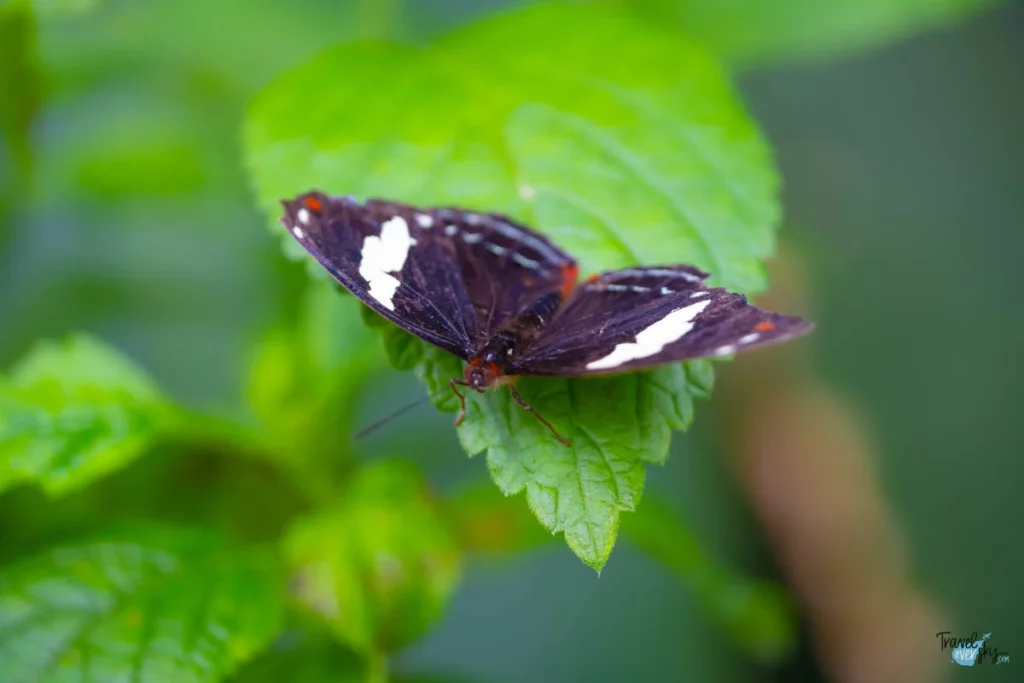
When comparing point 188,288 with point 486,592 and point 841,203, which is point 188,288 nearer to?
point 486,592

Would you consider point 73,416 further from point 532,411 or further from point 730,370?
point 730,370

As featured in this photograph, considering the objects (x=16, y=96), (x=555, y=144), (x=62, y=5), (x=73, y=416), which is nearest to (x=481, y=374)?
(x=555, y=144)

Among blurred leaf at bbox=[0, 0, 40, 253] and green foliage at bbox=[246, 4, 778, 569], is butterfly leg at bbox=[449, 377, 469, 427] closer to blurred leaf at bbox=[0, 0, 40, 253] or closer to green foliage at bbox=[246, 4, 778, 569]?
green foliage at bbox=[246, 4, 778, 569]

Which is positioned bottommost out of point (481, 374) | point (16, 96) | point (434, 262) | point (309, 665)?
point (309, 665)

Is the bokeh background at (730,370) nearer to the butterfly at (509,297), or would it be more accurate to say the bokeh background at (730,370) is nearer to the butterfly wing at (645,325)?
the butterfly at (509,297)

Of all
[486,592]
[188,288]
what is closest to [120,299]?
[188,288]

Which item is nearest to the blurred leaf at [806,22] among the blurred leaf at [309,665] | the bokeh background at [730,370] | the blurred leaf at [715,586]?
the bokeh background at [730,370]
